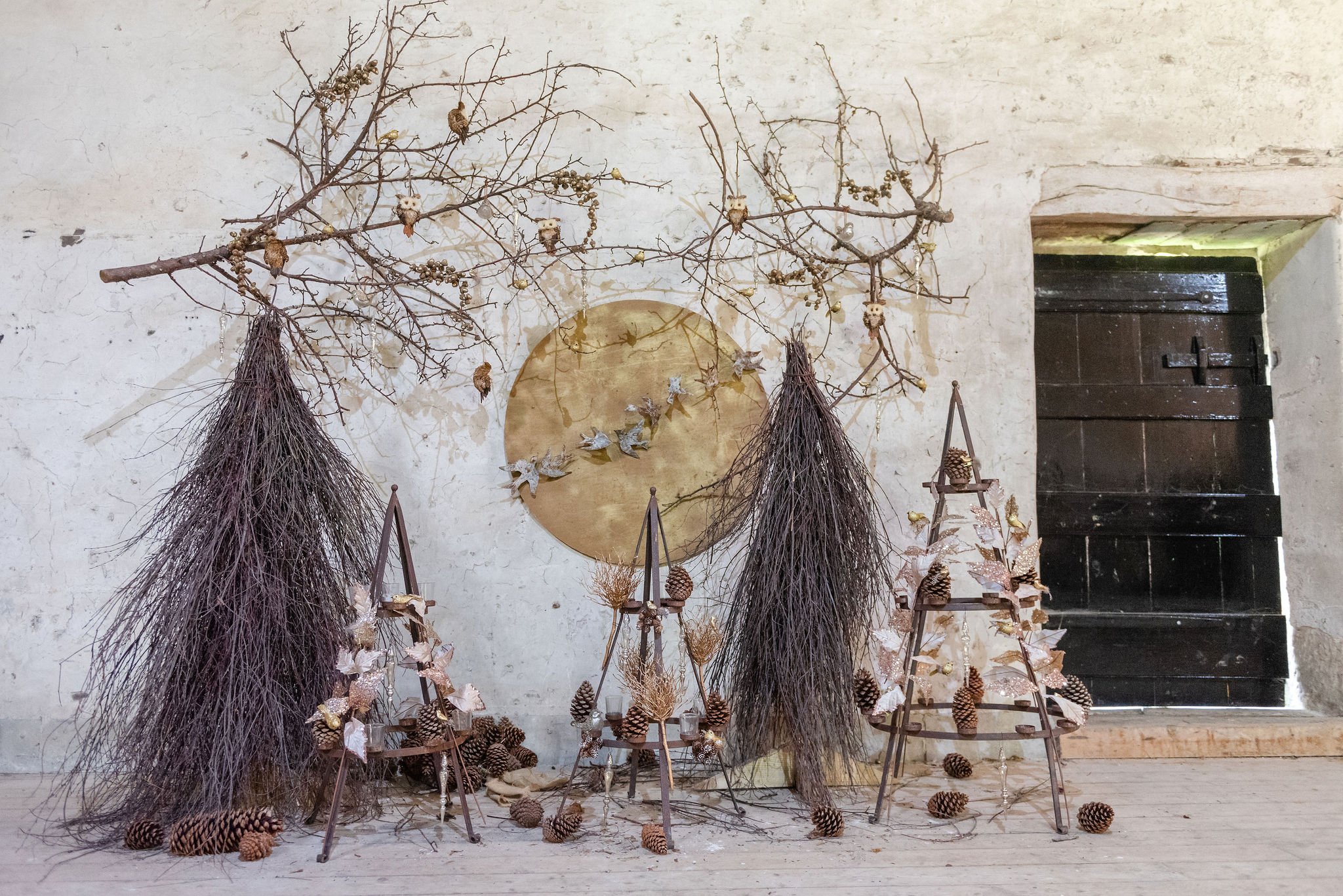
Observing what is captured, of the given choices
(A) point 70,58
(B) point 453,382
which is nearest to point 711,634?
(B) point 453,382

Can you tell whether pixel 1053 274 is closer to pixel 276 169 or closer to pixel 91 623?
pixel 276 169

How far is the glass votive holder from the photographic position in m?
1.99

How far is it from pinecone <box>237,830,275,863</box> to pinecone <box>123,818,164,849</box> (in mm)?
200

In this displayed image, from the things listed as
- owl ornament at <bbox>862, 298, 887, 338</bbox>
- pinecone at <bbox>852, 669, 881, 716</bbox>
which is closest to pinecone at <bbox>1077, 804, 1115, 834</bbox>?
pinecone at <bbox>852, 669, 881, 716</bbox>

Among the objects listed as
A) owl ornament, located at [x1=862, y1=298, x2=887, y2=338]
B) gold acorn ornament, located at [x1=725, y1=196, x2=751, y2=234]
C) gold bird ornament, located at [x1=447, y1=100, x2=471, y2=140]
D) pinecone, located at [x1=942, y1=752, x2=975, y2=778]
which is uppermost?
gold bird ornament, located at [x1=447, y1=100, x2=471, y2=140]

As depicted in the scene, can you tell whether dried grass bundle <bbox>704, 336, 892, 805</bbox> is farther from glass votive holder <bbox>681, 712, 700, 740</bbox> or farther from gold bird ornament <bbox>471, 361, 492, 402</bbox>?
gold bird ornament <bbox>471, 361, 492, 402</bbox>

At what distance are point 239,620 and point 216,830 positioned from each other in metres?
0.41

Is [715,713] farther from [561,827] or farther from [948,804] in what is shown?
[948,804]

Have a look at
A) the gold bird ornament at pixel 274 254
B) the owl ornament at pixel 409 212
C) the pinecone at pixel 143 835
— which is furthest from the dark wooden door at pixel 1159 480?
the pinecone at pixel 143 835

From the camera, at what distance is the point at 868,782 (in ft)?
7.64

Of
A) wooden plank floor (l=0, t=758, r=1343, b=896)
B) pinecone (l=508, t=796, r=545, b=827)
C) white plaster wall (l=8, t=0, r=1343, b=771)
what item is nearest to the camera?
wooden plank floor (l=0, t=758, r=1343, b=896)

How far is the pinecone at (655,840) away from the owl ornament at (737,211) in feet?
4.95

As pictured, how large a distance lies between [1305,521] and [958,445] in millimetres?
1177

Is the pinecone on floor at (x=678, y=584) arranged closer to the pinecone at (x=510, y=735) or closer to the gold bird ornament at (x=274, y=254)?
the pinecone at (x=510, y=735)
